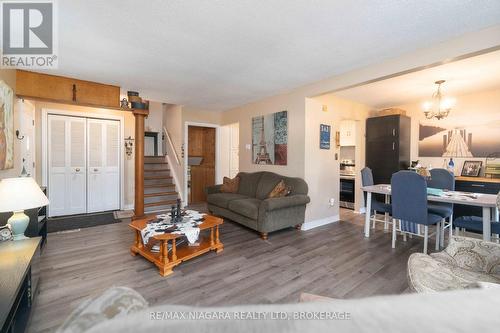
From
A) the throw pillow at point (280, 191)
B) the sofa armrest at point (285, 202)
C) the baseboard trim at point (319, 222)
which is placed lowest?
the baseboard trim at point (319, 222)

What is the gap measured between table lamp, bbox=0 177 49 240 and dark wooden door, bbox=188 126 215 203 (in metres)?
4.17

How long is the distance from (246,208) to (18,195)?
2522 millimetres

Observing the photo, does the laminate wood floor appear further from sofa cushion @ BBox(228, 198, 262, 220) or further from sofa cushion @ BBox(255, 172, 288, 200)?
sofa cushion @ BBox(255, 172, 288, 200)

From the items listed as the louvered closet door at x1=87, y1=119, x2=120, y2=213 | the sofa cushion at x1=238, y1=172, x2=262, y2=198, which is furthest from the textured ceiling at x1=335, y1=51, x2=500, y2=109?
the louvered closet door at x1=87, y1=119, x2=120, y2=213

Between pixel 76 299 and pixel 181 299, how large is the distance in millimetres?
871

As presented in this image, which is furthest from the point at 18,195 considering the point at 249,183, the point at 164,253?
the point at 249,183

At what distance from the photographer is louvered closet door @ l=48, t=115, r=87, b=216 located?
164 inches

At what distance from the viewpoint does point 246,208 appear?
3449 mm

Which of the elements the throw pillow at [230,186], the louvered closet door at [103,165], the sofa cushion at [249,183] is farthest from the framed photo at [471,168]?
the louvered closet door at [103,165]

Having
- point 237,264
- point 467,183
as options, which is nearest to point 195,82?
point 237,264

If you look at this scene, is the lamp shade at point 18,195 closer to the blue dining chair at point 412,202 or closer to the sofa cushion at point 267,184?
the sofa cushion at point 267,184

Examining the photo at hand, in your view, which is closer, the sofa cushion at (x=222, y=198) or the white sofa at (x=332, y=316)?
the white sofa at (x=332, y=316)

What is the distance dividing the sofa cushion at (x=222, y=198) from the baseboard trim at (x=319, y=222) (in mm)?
1224

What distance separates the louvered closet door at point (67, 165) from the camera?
13.7 feet
